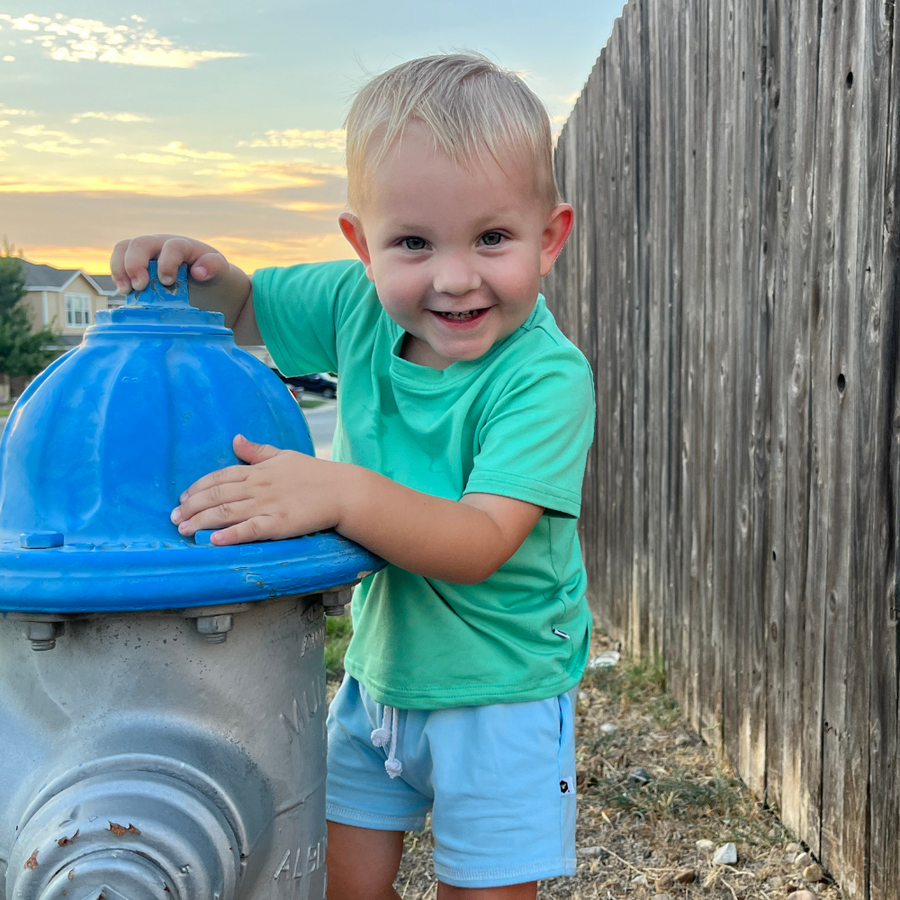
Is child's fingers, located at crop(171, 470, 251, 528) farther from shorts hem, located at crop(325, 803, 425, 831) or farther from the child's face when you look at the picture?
shorts hem, located at crop(325, 803, 425, 831)

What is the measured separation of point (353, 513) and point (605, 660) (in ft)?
10.7

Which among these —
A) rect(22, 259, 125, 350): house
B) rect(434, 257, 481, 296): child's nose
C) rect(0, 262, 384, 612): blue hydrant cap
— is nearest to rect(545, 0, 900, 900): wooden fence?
rect(434, 257, 481, 296): child's nose

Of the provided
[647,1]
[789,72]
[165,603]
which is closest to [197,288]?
[165,603]

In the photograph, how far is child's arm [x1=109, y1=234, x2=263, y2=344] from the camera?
169 centimetres

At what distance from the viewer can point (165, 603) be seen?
124cm

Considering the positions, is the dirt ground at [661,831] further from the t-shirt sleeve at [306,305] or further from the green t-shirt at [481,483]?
the t-shirt sleeve at [306,305]

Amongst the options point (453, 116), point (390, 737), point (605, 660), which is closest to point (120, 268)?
point (453, 116)

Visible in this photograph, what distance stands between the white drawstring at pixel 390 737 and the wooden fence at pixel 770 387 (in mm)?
1226

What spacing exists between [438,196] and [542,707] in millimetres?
883

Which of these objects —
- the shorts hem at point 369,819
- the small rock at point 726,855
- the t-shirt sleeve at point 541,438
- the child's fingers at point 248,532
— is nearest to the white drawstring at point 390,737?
the shorts hem at point 369,819

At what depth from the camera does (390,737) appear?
72.2 inches

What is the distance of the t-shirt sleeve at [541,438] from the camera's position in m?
1.54

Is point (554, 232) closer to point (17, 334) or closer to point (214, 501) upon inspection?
point (214, 501)

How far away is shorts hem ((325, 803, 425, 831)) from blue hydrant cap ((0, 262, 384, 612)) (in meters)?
0.73
